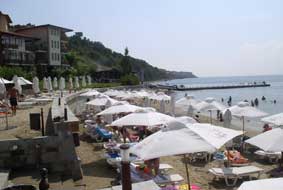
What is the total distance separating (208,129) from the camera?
8.17 m

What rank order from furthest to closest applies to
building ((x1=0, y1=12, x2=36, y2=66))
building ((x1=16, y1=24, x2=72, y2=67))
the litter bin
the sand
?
1. building ((x1=16, y1=24, x2=72, y2=67))
2. building ((x1=0, y1=12, x2=36, y2=66))
3. the litter bin
4. the sand

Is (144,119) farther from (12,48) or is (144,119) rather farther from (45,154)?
(12,48)

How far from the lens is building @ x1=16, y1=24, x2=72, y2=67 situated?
217 feet

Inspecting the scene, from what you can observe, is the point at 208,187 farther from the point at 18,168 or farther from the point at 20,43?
the point at 20,43

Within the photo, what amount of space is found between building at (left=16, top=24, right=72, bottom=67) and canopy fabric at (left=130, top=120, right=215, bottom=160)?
60.2 m

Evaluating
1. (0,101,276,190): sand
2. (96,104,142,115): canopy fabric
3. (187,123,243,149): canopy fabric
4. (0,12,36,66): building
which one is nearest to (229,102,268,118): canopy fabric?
(0,101,276,190): sand

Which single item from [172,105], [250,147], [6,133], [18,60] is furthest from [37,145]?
[18,60]

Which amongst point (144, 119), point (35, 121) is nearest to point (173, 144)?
point (144, 119)

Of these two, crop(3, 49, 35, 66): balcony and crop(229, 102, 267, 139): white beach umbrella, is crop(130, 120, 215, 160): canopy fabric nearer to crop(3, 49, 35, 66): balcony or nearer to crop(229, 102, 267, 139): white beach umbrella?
crop(229, 102, 267, 139): white beach umbrella

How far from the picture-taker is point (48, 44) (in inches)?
2675

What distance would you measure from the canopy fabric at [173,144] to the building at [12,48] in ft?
164

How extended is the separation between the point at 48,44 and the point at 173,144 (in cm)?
6413

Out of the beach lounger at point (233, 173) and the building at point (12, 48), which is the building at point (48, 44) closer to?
the building at point (12, 48)

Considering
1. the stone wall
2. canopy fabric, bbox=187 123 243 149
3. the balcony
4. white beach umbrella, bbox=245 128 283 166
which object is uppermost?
the balcony
